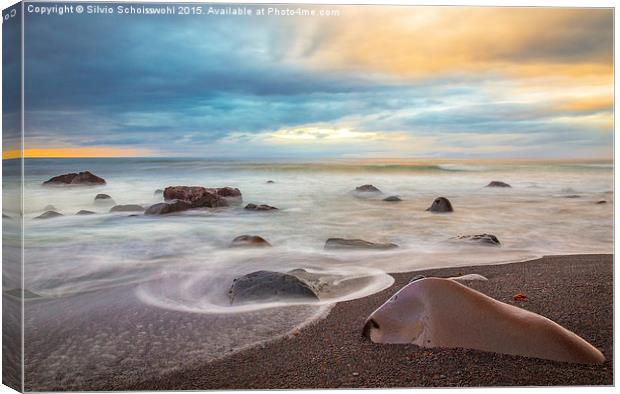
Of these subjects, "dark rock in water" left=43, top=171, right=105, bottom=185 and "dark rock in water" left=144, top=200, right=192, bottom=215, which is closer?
"dark rock in water" left=43, top=171, right=105, bottom=185

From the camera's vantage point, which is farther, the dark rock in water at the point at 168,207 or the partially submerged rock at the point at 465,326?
the dark rock in water at the point at 168,207

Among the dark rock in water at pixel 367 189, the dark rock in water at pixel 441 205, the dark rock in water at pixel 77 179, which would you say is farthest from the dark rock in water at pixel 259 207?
the dark rock in water at pixel 441 205

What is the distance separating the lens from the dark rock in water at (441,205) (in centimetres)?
405

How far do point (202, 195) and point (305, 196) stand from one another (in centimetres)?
61

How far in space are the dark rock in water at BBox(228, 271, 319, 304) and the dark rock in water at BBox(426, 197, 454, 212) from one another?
2.91 ft

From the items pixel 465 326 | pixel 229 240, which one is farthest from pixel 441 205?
pixel 229 240

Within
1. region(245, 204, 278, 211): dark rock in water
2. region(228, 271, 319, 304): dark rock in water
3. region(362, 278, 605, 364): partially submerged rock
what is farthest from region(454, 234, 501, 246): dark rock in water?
region(245, 204, 278, 211): dark rock in water

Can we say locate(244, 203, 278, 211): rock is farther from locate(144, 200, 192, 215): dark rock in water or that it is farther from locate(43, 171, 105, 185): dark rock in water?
locate(43, 171, 105, 185): dark rock in water

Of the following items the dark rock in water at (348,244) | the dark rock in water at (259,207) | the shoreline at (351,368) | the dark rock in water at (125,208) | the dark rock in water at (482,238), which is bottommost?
the shoreline at (351,368)

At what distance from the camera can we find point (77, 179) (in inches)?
147

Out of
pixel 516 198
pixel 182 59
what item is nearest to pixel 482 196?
pixel 516 198

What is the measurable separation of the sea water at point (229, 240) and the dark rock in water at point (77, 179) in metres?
0.04

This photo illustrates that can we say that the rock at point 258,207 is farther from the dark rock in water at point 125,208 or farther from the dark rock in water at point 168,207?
the dark rock in water at point 125,208

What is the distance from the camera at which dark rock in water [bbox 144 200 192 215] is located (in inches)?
152
